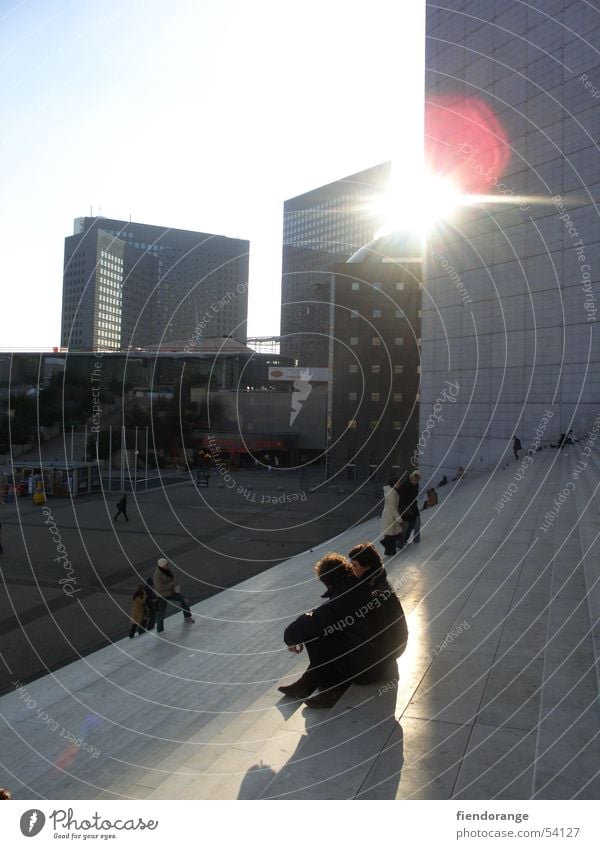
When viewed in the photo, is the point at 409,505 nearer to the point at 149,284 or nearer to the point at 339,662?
the point at 339,662

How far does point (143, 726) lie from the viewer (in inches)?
263

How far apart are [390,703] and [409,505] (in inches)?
266

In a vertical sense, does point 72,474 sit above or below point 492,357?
below

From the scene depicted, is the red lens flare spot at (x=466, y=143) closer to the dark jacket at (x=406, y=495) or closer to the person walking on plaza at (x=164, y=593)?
the dark jacket at (x=406, y=495)

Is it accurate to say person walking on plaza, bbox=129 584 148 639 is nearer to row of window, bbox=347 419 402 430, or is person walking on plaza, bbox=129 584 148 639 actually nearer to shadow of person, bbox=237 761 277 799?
shadow of person, bbox=237 761 277 799

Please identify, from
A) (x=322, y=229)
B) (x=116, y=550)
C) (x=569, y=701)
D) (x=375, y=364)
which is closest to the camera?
(x=569, y=701)

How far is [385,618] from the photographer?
437 centimetres

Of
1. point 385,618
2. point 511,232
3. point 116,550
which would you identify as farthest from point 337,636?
point 511,232

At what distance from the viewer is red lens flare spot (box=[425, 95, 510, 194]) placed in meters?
24.7

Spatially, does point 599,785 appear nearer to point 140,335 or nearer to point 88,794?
point 88,794

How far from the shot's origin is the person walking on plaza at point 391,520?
10258mm

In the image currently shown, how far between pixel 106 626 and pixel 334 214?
4520 inches

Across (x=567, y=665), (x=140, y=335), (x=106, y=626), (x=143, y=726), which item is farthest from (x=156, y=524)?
(x=140, y=335)

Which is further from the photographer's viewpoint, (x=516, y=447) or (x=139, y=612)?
(x=516, y=447)
